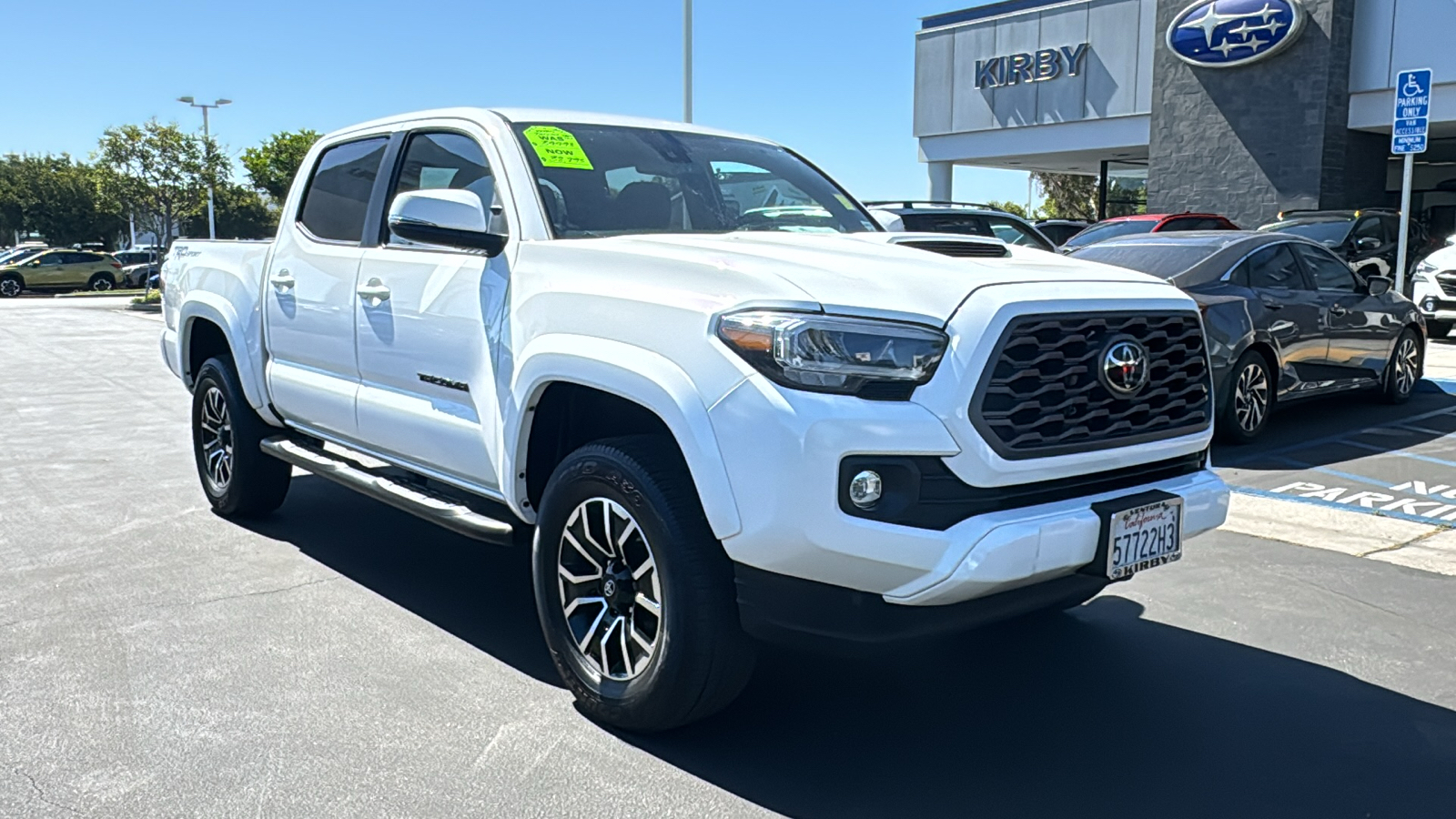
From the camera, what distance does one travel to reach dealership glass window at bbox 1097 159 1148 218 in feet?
100

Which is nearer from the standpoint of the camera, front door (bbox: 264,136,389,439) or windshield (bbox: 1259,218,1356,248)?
front door (bbox: 264,136,389,439)

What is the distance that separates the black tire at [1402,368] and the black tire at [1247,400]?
2.17 m

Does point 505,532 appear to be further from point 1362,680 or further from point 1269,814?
point 1362,680

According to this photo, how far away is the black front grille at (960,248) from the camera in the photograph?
3850 mm

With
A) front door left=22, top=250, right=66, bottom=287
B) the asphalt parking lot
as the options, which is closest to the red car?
the asphalt parking lot

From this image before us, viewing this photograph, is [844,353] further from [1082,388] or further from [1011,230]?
[1011,230]

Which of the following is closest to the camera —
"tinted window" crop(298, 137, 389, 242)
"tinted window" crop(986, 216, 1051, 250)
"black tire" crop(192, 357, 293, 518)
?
"tinted window" crop(298, 137, 389, 242)

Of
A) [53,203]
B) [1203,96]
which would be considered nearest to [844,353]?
[1203,96]

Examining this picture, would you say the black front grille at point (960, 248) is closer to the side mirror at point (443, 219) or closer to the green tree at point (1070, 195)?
the side mirror at point (443, 219)

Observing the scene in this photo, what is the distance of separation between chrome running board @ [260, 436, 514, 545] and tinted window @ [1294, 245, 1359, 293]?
7014mm

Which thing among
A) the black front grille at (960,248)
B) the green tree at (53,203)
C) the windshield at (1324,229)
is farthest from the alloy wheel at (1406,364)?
the green tree at (53,203)

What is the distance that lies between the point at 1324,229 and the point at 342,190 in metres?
14.8

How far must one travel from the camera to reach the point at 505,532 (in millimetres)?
4102

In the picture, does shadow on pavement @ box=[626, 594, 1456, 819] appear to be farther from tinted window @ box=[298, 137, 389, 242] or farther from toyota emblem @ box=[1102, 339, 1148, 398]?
tinted window @ box=[298, 137, 389, 242]
